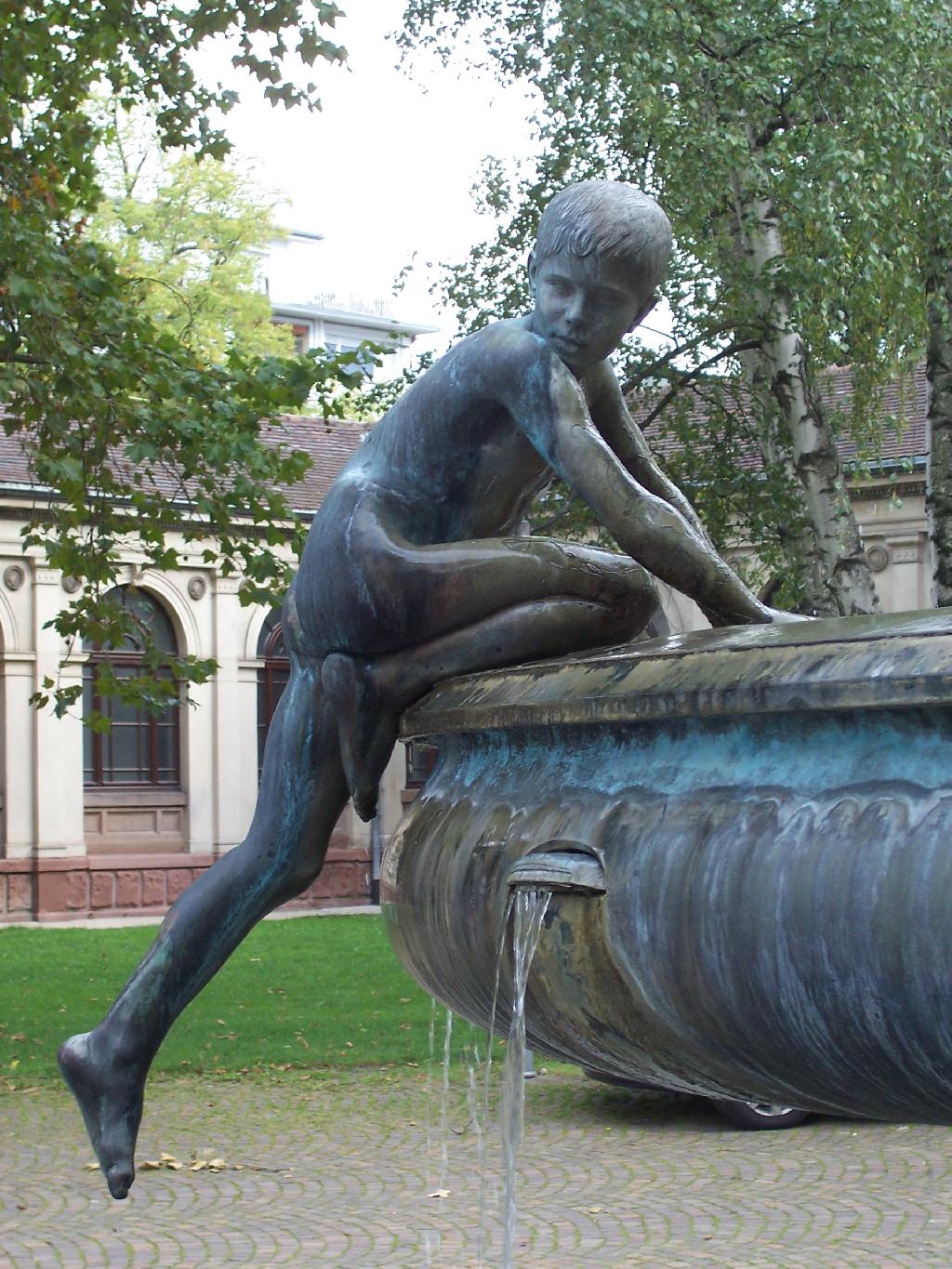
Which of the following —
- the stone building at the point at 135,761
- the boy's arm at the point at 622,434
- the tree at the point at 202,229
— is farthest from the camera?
the tree at the point at 202,229

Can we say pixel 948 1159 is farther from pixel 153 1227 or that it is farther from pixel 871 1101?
pixel 871 1101

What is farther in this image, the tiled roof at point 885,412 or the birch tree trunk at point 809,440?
the tiled roof at point 885,412

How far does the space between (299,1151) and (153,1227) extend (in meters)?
1.54

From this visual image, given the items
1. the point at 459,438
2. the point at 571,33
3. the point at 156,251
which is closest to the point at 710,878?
the point at 459,438

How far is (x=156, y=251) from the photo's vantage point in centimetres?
3303

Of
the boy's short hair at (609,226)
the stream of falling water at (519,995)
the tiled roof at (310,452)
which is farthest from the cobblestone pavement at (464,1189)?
the tiled roof at (310,452)

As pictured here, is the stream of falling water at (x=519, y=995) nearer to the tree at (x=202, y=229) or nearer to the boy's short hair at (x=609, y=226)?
the boy's short hair at (x=609, y=226)

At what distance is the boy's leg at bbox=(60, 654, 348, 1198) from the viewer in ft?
9.24

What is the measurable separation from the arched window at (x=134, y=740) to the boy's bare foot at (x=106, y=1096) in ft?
66.8

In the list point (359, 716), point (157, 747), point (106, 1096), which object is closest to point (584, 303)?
point (359, 716)

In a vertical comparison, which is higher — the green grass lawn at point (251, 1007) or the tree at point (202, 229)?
the tree at point (202, 229)

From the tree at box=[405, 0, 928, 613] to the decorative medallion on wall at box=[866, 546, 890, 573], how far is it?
9.21m

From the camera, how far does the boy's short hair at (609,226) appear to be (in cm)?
253

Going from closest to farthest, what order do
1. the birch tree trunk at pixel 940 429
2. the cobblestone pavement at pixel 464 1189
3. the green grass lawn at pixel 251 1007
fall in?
the cobblestone pavement at pixel 464 1189 < the green grass lawn at pixel 251 1007 < the birch tree trunk at pixel 940 429
